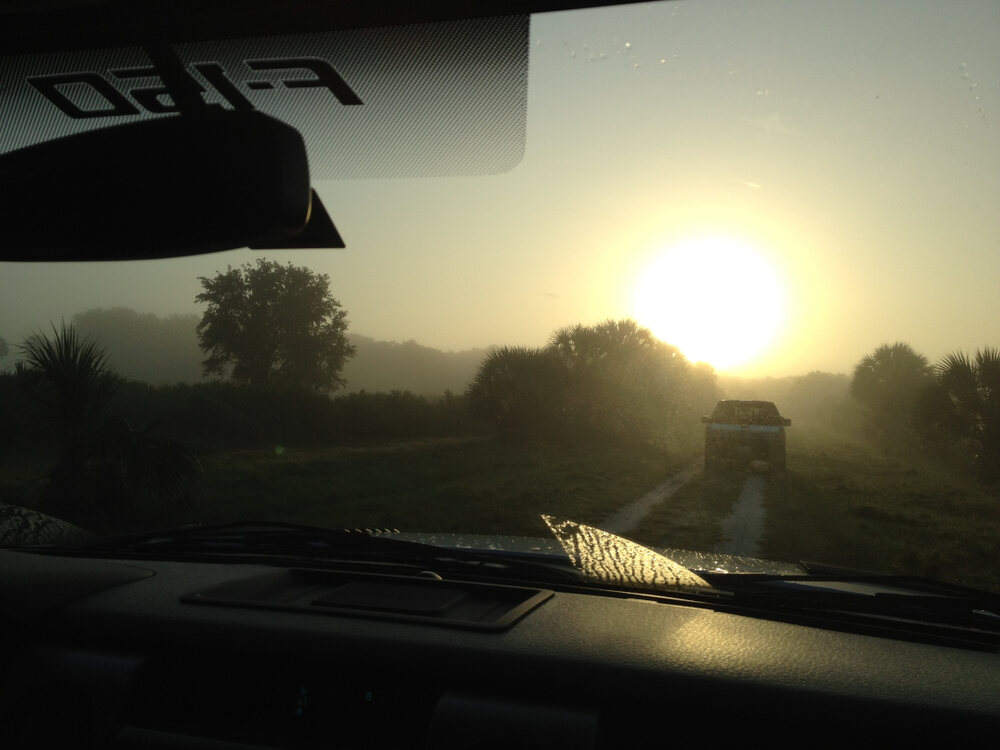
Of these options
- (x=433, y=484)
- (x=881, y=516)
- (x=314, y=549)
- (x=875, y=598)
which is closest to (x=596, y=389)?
(x=433, y=484)

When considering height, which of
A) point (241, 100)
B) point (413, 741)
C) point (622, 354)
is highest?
point (241, 100)

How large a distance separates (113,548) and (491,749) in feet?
7.70

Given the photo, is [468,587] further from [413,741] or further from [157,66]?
[157,66]

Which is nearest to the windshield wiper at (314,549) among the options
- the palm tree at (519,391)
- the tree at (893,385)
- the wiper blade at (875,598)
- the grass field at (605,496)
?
the wiper blade at (875,598)

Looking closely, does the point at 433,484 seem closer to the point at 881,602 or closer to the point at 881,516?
the point at 881,516

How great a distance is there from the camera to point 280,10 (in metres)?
2.87

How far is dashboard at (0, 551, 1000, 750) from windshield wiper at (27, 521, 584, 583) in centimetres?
20

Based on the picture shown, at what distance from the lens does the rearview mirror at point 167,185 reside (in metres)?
Result: 1.45

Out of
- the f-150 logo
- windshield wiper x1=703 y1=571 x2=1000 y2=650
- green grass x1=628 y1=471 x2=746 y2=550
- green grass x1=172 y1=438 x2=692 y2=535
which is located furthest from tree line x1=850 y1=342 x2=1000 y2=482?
the f-150 logo

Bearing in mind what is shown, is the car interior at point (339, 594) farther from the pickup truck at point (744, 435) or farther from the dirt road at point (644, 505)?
the pickup truck at point (744, 435)

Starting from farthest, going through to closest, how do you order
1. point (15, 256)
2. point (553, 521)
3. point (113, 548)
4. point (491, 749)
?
point (553, 521) < point (113, 548) < point (491, 749) < point (15, 256)

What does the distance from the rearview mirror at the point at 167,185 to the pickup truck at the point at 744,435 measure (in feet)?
14.6

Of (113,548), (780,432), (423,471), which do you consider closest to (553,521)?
(113,548)

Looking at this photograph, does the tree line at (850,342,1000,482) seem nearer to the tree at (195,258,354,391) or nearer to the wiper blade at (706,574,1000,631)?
the wiper blade at (706,574,1000,631)
